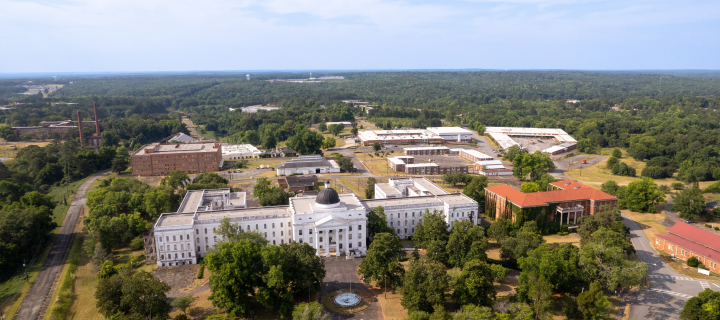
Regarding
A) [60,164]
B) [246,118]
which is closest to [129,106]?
[246,118]

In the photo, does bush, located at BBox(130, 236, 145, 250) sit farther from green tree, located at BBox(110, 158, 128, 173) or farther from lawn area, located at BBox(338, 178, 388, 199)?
green tree, located at BBox(110, 158, 128, 173)

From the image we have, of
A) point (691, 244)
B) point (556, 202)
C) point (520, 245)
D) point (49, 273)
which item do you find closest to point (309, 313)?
point (520, 245)

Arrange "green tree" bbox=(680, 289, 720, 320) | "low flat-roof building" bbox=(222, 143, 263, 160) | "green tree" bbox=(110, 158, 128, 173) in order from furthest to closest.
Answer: "low flat-roof building" bbox=(222, 143, 263, 160) < "green tree" bbox=(110, 158, 128, 173) < "green tree" bbox=(680, 289, 720, 320)

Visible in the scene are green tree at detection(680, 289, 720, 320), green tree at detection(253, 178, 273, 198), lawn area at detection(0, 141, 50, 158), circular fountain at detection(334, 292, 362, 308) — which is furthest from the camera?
lawn area at detection(0, 141, 50, 158)

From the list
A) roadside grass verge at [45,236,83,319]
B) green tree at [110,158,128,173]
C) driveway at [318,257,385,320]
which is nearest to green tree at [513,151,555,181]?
driveway at [318,257,385,320]

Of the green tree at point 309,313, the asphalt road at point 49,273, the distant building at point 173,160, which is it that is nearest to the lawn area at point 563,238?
the green tree at point 309,313

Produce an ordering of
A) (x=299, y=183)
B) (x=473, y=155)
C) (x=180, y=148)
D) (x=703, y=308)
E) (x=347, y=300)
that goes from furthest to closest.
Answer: (x=473, y=155), (x=180, y=148), (x=299, y=183), (x=347, y=300), (x=703, y=308)

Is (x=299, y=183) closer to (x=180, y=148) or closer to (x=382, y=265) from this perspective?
(x=180, y=148)
